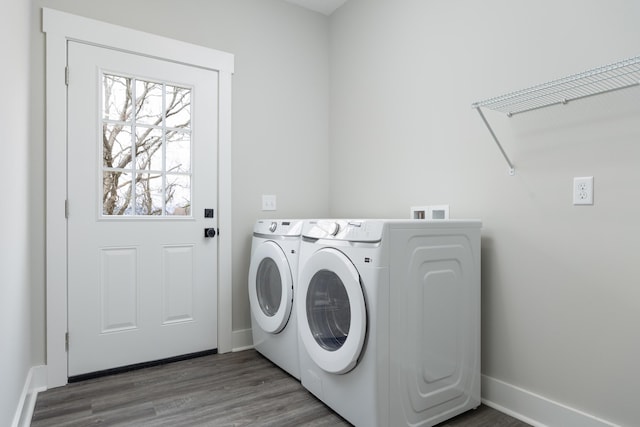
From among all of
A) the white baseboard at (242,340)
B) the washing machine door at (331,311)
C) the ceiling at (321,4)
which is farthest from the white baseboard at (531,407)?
the ceiling at (321,4)

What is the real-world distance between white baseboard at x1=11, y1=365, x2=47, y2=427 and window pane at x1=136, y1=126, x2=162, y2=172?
1.22 m

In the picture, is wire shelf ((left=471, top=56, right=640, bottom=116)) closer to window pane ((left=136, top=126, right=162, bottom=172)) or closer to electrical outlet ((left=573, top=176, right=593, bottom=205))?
electrical outlet ((left=573, top=176, right=593, bottom=205))

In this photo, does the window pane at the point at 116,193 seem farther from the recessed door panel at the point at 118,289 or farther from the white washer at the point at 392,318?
the white washer at the point at 392,318

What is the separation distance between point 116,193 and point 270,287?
3.52ft

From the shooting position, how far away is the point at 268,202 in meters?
2.80

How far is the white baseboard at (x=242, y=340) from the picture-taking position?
2.64m

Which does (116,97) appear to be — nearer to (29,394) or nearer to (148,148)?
(148,148)

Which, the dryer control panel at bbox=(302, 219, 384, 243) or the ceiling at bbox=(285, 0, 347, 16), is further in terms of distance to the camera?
the ceiling at bbox=(285, 0, 347, 16)

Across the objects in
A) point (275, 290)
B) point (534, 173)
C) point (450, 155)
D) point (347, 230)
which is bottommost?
point (275, 290)

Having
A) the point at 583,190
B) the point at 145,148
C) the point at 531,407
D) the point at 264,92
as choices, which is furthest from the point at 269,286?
the point at 583,190

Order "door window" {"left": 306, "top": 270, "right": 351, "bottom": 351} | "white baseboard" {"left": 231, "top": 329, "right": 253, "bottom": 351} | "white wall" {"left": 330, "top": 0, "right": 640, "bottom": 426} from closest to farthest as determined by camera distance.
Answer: "white wall" {"left": 330, "top": 0, "right": 640, "bottom": 426}, "door window" {"left": 306, "top": 270, "right": 351, "bottom": 351}, "white baseboard" {"left": 231, "top": 329, "right": 253, "bottom": 351}

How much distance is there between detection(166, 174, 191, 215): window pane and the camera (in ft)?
7.96

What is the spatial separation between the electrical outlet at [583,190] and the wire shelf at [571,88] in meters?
0.34

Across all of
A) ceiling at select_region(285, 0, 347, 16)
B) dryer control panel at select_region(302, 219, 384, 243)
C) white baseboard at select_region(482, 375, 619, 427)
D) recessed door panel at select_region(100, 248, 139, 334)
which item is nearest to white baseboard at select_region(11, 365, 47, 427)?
recessed door panel at select_region(100, 248, 139, 334)
